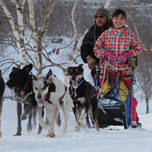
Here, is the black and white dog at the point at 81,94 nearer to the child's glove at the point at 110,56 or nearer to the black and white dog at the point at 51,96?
the black and white dog at the point at 51,96

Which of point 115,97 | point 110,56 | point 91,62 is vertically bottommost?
point 115,97

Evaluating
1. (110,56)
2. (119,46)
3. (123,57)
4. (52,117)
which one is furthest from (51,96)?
(119,46)

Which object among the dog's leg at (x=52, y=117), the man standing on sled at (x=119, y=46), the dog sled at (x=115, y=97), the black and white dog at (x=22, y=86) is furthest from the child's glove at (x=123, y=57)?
the black and white dog at (x=22, y=86)

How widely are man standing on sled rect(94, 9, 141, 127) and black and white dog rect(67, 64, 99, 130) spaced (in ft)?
1.45

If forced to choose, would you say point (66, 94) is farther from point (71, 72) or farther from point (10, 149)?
point (10, 149)

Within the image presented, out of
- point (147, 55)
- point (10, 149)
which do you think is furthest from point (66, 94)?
point (147, 55)

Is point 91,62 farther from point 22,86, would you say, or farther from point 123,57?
point 22,86

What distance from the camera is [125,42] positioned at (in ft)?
14.8

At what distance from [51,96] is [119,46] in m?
1.36

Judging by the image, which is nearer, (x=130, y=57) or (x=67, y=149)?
(x=67, y=149)

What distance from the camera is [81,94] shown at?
473 cm

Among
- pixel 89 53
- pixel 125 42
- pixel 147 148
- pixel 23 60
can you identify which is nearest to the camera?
pixel 147 148

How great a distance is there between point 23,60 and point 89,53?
3.95 metres

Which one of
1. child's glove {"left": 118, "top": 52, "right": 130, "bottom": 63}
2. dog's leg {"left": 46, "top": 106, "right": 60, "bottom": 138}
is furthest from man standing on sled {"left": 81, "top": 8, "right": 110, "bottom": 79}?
dog's leg {"left": 46, "top": 106, "right": 60, "bottom": 138}
